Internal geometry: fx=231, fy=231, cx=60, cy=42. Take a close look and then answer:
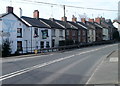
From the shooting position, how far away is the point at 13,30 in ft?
136

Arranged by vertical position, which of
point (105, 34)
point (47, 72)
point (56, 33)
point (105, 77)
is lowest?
point (47, 72)

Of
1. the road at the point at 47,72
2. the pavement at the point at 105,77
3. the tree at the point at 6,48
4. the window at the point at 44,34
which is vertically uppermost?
the window at the point at 44,34

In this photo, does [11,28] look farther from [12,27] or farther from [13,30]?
[13,30]

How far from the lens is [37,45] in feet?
154

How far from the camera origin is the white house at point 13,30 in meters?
39.5

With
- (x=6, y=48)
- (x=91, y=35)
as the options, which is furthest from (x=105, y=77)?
(x=91, y=35)

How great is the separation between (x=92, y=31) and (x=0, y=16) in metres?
46.4

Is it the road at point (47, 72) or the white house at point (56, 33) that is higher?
the white house at point (56, 33)

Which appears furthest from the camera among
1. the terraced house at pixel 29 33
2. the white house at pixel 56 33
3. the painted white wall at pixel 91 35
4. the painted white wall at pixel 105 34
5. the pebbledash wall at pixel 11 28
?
the painted white wall at pixel 105 34

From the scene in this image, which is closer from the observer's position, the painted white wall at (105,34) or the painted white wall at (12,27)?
the painted white wall at (12,27)

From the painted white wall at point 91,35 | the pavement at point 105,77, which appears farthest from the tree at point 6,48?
the painted white wall at point 91,35

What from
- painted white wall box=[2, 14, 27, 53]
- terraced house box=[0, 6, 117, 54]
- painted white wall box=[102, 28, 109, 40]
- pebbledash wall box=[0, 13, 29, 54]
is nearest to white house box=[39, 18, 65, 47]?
terraced house box=[0, 6, 117, 54]

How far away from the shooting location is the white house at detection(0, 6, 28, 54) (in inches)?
1554

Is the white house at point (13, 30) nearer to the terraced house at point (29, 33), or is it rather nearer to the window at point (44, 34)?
the terraced house at point (29, 33)
